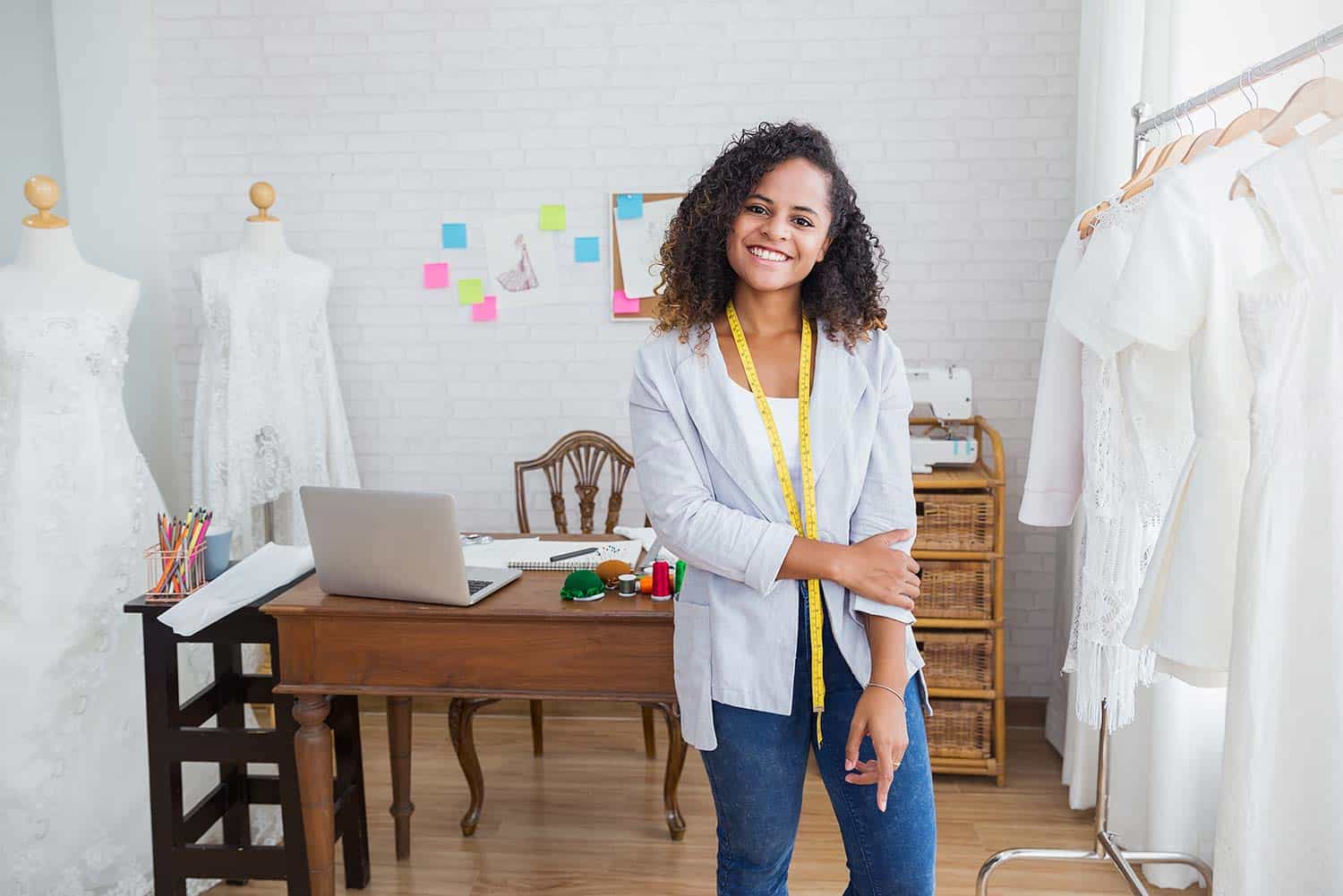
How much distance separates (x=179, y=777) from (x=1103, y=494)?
2.12 m

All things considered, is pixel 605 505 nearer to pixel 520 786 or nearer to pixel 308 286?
pixel 520 786

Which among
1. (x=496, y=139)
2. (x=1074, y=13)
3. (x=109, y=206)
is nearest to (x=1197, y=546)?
(x=1074, y=13)

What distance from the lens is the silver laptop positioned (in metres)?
1.92

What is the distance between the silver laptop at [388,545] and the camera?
1.92 m

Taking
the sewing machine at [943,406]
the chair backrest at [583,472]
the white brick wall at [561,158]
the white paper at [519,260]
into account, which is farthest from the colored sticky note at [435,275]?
the sewing machine at [943,406]

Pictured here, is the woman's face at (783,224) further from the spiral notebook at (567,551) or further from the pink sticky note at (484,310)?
the pink sticky note at (484,310)

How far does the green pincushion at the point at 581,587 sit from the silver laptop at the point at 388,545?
0.18 m

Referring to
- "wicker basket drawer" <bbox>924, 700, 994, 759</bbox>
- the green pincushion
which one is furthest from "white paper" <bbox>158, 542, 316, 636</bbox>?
"wicker basket drawer" <bbox>924, 700, 994, 759</bbox>

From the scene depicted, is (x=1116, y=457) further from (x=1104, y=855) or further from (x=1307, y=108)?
(x=1104, y=855)

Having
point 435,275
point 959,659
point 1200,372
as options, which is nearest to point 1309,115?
point 1200,372

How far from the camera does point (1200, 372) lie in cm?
169

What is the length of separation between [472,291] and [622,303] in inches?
22.0

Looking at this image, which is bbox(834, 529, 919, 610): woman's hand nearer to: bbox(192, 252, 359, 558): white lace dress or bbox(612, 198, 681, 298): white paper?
bbox(612, 198, 681, 298): white paper

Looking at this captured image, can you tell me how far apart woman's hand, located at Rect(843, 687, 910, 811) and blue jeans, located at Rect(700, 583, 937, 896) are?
0.04 meters
